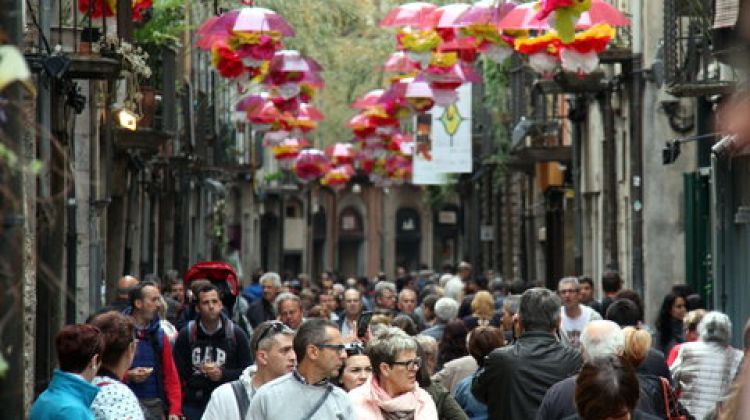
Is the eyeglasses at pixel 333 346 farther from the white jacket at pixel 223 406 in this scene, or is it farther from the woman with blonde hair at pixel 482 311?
the woman with blonde hair at pixel 482 311

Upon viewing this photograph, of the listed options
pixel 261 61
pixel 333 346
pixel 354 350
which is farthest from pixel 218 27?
pixel 333 346

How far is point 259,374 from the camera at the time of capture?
986 centimetres

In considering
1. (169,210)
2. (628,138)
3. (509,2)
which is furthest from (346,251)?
(509,2)

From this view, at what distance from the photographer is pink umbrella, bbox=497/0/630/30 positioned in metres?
19.3

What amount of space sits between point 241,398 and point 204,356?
389 cm

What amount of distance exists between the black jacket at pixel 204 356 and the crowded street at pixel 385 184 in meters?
0.02

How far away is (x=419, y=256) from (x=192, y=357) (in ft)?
250

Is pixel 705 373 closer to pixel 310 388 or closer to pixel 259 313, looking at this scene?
pixel 310 388

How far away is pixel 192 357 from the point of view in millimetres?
13516

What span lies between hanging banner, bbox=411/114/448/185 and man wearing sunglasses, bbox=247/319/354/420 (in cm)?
2999

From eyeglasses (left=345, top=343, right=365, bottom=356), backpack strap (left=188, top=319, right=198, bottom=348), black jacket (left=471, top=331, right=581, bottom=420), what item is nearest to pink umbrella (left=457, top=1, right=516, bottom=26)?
backpack strap (left=188, top=319, right=198, bottom=348)

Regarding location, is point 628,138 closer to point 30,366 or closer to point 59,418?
point 30,366

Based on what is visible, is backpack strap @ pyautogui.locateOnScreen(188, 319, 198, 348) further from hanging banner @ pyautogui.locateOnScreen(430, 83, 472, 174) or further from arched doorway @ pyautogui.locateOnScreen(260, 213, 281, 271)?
arched doorway @ pyautogui.locateOnScreen(260, 213, 281, 271)

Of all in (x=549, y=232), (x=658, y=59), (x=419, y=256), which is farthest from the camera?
(x=419, y=256)
